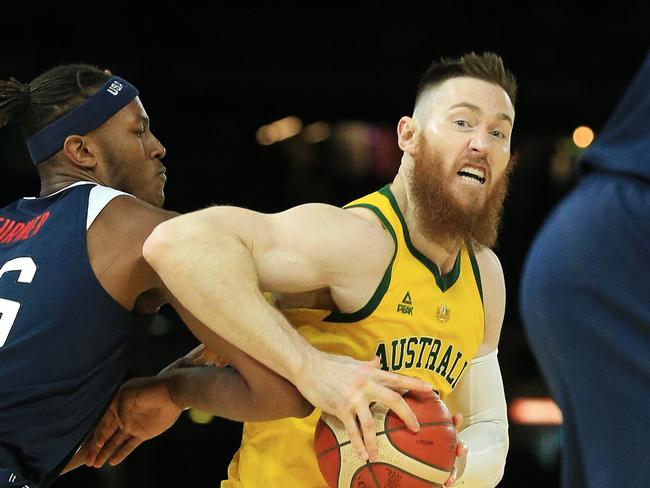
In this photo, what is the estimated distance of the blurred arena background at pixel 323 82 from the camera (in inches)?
370

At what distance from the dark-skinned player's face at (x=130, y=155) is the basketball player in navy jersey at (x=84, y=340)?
194 mm

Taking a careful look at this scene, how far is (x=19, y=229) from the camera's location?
3.53 m

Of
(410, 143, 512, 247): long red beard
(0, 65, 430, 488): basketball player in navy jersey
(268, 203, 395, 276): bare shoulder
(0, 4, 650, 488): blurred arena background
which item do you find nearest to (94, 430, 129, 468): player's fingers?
(0, 65, 430, 488): basketball player in navy jersey

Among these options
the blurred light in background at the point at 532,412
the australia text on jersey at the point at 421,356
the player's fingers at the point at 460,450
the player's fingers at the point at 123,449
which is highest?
the australia text on jersey at the point at 421,356

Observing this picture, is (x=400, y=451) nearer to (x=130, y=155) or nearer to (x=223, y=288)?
(x=223, y=288)

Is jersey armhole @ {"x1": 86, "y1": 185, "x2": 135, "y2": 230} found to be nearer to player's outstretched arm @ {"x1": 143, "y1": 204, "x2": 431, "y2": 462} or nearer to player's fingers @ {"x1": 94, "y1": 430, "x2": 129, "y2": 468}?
player's outstretched arm @ {"x1": 143, "y1": 204, "x2": 431, "y2": 462}

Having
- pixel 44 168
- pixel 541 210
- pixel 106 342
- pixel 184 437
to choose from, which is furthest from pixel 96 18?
pixel 106 342

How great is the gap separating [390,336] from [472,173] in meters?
0.67

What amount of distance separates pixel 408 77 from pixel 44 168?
6.45m

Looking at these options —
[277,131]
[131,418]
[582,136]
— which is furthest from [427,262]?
[582,136]

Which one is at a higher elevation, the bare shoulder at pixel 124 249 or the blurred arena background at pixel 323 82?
the bare shoulder at pixel 124 249

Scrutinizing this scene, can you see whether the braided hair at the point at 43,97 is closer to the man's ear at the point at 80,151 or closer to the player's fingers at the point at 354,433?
the man's ear at the point at 80,151

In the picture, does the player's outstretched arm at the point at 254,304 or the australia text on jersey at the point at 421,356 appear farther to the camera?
the australia text on jersey at the point at 421,356

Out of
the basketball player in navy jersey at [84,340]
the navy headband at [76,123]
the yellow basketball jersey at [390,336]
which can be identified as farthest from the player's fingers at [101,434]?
the navy headband at [76,123]
